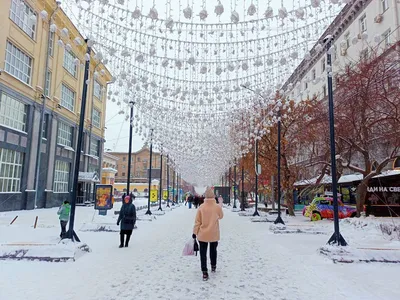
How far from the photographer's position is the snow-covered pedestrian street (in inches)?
219

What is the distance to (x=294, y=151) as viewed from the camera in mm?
26438

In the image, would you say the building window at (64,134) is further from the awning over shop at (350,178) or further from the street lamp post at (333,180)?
the street lamp post at (333,180)

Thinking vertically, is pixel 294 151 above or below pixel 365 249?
above

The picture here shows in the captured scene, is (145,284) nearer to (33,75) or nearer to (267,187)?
(33,75)

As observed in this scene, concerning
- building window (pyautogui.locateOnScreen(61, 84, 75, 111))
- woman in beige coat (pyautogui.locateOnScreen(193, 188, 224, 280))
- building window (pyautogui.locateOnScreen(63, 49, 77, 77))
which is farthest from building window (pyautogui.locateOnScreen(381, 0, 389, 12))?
building window (pyautogui.locateOnScreen(61, 84, 75, 111))

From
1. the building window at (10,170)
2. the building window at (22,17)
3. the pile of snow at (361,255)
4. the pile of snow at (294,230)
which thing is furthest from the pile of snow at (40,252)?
the building window at (22,17)

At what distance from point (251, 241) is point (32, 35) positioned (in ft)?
81.4

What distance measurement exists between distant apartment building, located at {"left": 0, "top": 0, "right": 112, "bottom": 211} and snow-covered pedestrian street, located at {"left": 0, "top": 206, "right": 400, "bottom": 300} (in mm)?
13185

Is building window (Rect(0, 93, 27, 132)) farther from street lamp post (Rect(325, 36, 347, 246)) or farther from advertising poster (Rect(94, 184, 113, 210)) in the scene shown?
street lamp post (Rect(325, 36, 347, 246))

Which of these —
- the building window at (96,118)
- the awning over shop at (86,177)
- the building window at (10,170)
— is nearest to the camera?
the building window at (10,170)

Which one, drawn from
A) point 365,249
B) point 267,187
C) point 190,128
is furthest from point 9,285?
point 267,187

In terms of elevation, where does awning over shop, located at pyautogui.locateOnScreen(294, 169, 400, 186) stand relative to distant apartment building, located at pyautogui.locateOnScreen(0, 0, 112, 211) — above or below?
below

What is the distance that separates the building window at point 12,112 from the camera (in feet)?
76.1

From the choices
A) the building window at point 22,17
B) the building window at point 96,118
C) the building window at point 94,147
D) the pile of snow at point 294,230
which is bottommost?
the pile of snow at point 294,230
